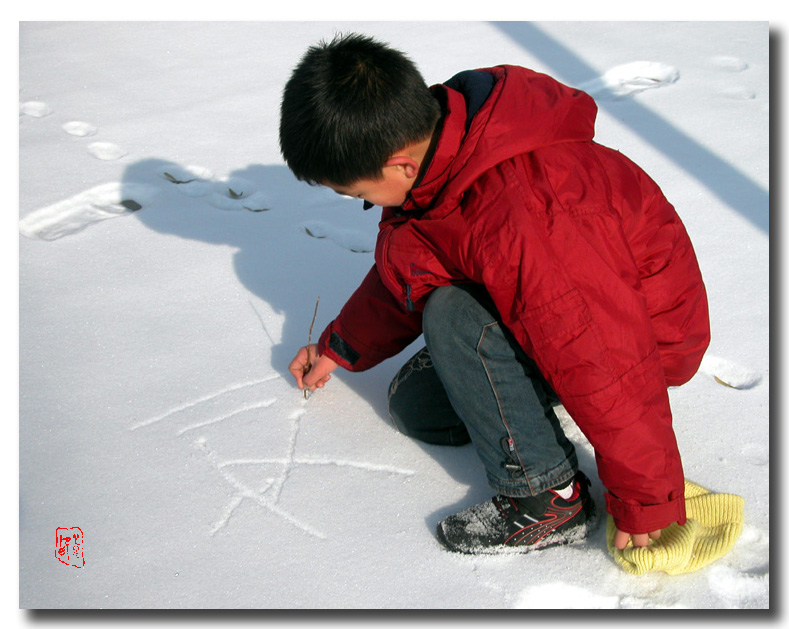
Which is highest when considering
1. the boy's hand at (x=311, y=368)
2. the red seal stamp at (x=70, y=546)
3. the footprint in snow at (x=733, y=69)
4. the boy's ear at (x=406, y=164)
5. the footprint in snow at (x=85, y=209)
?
the boy's ear at (x=406, y=164)

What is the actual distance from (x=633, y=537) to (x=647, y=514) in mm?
72

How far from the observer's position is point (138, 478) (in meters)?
1.29

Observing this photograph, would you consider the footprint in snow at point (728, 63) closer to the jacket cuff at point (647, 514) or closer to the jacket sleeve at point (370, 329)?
the jacket sleeve at point (370, 329)

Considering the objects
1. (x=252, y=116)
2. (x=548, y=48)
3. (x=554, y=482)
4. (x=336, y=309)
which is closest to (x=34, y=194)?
(x=252, y=116)

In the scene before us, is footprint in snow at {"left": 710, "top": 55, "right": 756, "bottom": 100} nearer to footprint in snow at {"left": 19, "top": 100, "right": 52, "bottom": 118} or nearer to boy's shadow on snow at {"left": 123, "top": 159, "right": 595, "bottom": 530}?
boy's shadow on snow at {"left": 123, "top": 159, "right": 595, "bottom": 530}

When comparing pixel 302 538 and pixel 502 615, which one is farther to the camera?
pixel 302 538

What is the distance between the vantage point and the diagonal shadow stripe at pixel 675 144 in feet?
6.08

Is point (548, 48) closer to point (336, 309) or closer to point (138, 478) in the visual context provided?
point (336, 309)

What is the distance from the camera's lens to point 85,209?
77.3 inches

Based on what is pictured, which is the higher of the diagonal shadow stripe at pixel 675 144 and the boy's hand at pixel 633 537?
the diagonal shadow stripe at pixel 675 144

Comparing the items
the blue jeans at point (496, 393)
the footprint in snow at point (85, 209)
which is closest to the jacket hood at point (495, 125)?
the blue jeans at point (496, 393)

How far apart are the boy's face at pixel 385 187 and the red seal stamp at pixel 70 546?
2.28ft

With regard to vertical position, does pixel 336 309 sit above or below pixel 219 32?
below

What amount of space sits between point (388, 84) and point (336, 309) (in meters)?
0.71
